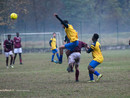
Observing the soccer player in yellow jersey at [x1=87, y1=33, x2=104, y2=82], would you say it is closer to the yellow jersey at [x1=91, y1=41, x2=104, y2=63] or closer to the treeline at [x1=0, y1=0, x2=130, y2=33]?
the yellow jersey at [x1=91, y1=41, x2=104, y2=63]

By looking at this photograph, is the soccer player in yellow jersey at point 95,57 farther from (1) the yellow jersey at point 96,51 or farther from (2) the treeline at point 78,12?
(2) the treeline at point 78,12

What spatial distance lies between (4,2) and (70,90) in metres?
32.8

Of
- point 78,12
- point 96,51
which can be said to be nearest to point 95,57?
point 96,51

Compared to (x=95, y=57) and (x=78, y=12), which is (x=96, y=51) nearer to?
(x=95, y=57)

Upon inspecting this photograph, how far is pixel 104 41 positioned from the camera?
138ft

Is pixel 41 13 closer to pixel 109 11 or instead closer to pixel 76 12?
pixel 76 12

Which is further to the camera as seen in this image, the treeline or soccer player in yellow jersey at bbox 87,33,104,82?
the treeline

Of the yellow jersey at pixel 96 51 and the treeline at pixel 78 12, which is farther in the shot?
the treeline at pixel 78 12

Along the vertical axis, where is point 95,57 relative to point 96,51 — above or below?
below

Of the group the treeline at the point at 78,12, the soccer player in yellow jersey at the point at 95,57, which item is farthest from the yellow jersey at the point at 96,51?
the treeline at the point at 78,12

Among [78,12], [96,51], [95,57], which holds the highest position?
[78,12]

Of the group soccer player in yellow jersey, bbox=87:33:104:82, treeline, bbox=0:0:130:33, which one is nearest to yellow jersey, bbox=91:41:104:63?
soccer player in yellow jersey, bbox=87:33:104:82

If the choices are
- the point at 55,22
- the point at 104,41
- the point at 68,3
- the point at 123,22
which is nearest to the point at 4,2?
the point at 104,41

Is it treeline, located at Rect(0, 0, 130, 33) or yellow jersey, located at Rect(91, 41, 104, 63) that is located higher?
treeline, located at Rect(0, 0, 130, 33)
